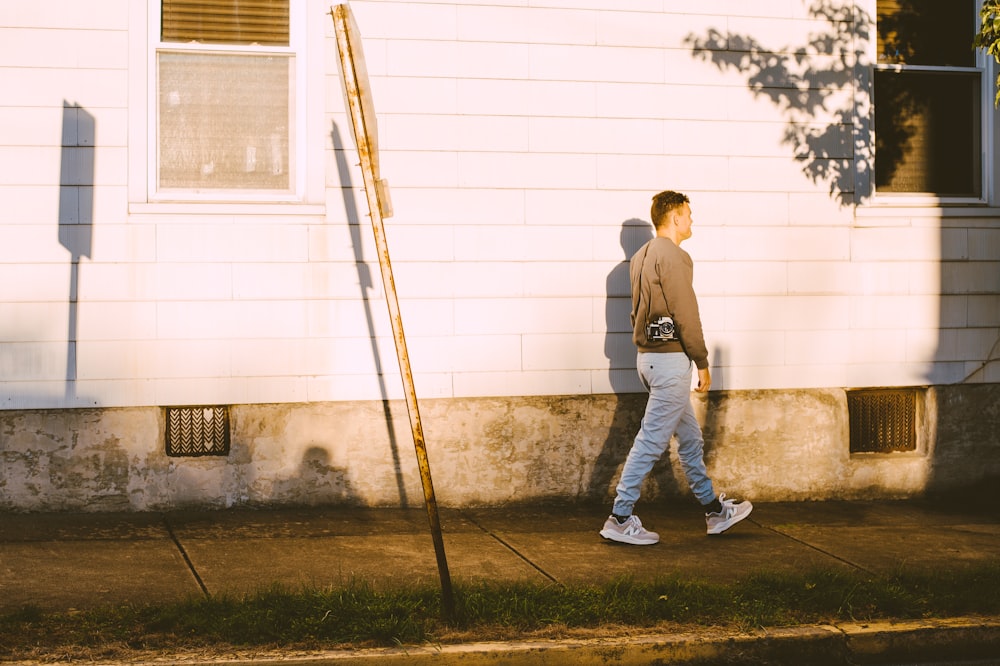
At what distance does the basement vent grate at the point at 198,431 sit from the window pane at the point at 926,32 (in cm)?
530

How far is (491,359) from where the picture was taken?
7.94 m

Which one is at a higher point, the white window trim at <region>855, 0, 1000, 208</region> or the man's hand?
the white window trim at <region>855, 0, 1000, 208</region>

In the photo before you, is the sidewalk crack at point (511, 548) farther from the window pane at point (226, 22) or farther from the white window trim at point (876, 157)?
the white window trim at point (876, 157)

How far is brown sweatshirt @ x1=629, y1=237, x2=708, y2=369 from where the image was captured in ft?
22.8

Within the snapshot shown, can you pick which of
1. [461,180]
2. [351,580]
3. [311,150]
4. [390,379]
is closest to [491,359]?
[390,379]

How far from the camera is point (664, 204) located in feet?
23.3

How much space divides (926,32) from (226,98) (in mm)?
5028

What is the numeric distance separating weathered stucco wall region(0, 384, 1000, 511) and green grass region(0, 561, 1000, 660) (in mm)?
2085

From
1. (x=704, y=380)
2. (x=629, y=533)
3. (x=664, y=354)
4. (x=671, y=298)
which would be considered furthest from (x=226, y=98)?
(x=629, y=533)

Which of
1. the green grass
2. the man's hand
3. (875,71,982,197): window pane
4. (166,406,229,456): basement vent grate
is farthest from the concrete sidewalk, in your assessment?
(875,71,982,197): window pane

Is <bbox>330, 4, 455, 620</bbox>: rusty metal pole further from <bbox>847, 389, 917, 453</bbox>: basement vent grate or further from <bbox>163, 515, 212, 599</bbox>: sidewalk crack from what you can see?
<bbox>847, 389, 917, 453</bbox>: basement vent grate

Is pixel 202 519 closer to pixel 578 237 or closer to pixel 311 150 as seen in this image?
pixel 311 150

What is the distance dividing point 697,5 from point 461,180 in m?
2.05

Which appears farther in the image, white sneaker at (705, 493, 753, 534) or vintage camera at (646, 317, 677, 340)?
white sneaker at (705, 493, 753, 534)
